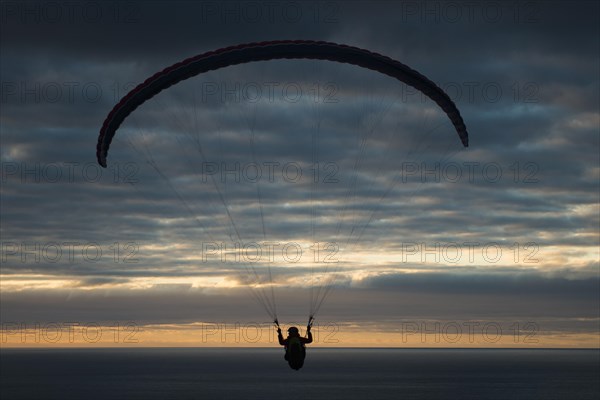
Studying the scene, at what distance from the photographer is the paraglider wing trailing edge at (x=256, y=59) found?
25.6 m

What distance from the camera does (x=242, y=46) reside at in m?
25.5

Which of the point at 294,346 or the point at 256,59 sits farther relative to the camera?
the point at 256,59

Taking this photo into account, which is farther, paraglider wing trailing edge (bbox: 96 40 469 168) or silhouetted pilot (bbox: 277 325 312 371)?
paraglider wing trailing edge (bbox: 96 40 469 168)

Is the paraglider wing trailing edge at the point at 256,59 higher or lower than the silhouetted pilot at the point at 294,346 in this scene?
higher

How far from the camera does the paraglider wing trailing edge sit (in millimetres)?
25594

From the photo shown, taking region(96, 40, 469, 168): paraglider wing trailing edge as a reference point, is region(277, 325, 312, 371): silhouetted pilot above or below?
below

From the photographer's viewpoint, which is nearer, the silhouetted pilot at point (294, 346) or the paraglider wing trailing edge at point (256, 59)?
the silhouetted pilot at point (294, 346)

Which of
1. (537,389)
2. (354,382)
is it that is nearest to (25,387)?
(354,382)

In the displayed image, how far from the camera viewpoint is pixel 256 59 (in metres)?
25.8

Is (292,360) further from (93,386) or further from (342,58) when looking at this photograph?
(93,386)

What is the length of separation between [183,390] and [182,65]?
134230mm

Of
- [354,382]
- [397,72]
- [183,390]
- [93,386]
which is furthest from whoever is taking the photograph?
[354,382]

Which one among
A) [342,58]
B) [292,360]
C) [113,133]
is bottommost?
[292,360]

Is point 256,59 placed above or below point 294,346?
above
